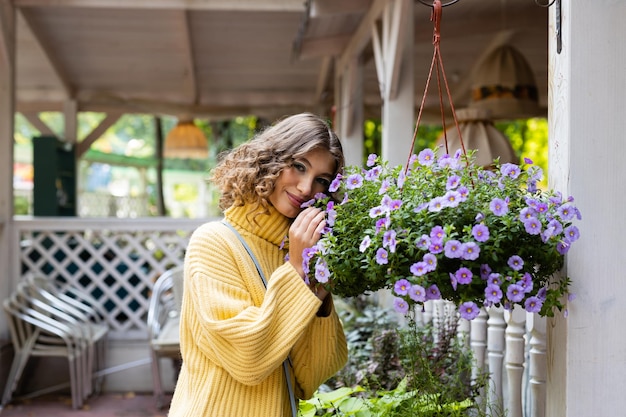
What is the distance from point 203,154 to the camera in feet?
34.6

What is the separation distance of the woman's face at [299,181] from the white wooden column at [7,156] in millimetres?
4958

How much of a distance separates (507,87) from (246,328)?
16.5ft

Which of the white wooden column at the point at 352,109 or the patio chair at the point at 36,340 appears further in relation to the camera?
the white wooden column at the point at 352,109

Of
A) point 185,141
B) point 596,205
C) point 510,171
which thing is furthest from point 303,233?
point 185,141

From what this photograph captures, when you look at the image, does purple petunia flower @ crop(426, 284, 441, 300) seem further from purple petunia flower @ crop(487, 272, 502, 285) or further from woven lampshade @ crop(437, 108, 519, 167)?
woven lampshade @ crop(437, 108, 519, 167)

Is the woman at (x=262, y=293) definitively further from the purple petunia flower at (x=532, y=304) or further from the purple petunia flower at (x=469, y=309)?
the purple petunia flower at (x=532, y=304)

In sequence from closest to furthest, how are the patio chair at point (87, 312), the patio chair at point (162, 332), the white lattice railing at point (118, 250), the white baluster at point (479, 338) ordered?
1. the white baluster at point (479, 338)
2. the patio chair at point (162, 332)
3. the patio chair at point (87, 312)
4. the white lattice railing at point (118, 250)

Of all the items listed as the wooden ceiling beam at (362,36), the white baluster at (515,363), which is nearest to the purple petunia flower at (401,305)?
the white baluster at (515,363)

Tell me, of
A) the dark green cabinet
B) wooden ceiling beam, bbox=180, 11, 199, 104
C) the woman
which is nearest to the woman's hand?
the woman

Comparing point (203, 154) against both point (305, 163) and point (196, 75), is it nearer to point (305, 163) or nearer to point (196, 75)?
point (196, 75)

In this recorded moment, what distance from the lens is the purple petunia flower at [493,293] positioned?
1.66 meters

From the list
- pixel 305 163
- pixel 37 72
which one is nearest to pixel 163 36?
pixel 37 72

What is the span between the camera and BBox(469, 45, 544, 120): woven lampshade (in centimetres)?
647

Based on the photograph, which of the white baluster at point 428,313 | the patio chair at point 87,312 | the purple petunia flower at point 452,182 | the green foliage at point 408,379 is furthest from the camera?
the patio chair at point 87,312
